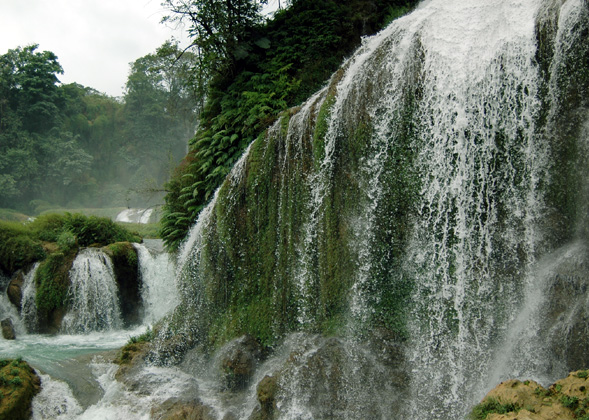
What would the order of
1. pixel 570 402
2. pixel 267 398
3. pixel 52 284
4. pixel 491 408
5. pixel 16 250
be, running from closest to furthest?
pixel 570 402
pixel 491 408
pixel 267 398
pixel 52 284
pixel 16 250

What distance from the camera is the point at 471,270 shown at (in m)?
6.54

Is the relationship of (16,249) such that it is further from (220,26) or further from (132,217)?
(132,217)

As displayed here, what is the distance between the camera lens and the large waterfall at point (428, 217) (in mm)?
6160

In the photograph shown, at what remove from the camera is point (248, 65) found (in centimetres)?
1260

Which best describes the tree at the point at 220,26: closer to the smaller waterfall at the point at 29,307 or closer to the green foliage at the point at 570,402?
the smaller waterfall at the point at 29,307

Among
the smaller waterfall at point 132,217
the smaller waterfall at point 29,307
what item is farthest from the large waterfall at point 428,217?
the smaller waterfall at point 132,217

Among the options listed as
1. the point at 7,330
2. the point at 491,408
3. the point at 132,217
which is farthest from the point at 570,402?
the point at 132,217

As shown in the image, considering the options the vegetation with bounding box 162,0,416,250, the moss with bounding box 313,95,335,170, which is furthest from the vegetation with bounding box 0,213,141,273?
the moss with bounding box 313,95,335,170

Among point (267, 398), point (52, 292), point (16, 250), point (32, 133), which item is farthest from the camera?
point (32, 133)

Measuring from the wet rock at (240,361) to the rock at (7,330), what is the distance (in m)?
6.72

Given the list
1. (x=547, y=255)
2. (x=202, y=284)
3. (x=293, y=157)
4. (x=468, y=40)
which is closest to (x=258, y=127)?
(x=293, y=157)

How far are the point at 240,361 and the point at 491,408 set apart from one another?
14.8ft

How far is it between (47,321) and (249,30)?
985 centimetres

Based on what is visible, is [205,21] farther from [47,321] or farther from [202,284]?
[47,321]
